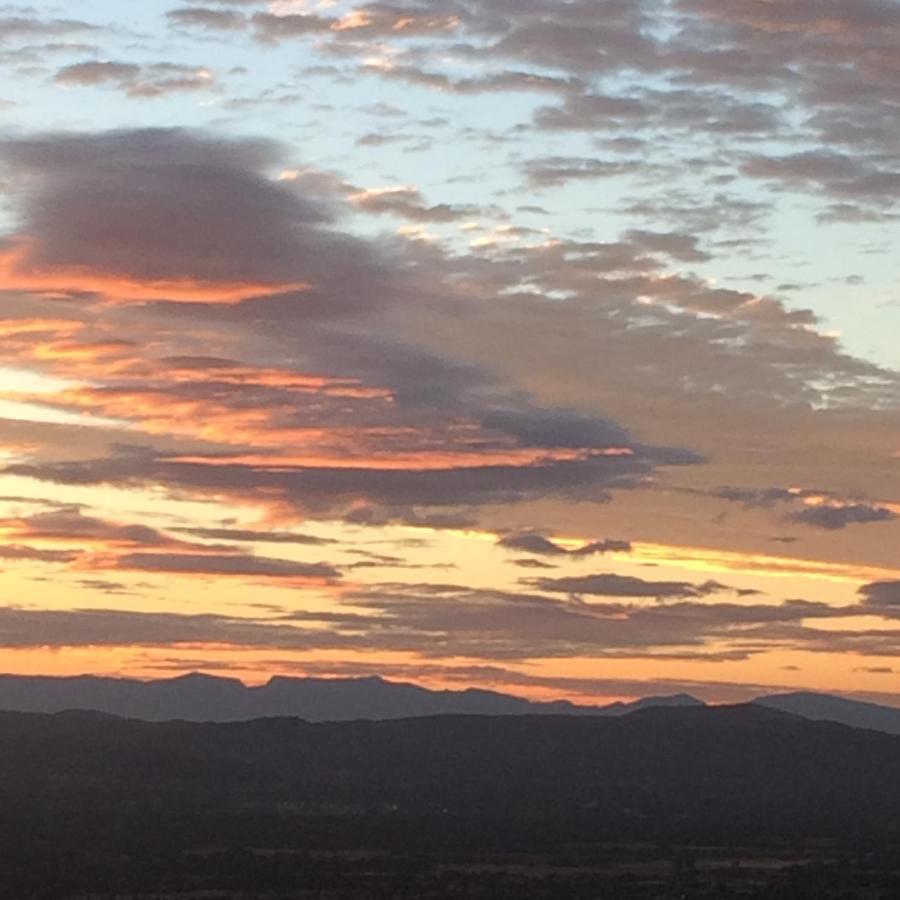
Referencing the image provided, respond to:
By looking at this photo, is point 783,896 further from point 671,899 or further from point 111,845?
point 111,845

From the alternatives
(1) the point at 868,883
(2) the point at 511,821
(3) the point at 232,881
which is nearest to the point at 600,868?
(1) the point at 868,883

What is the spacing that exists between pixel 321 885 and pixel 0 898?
22.7 meters

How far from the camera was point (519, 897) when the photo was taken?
12000cm

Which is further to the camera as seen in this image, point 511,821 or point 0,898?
point 511,821

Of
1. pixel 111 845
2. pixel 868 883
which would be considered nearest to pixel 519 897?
pixel 868 883

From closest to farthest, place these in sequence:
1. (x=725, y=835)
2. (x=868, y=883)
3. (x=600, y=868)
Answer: (x=868, y=883) < (x=600, y=868) < (x=725, y=835)

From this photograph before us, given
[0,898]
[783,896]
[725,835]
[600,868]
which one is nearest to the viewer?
[0,898]

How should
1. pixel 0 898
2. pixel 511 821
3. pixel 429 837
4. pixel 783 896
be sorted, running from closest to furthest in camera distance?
pixel 0 898, pixel 783 896, pixel 429 837, pixel 511 821

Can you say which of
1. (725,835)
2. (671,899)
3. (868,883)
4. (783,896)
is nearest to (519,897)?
(671,899)

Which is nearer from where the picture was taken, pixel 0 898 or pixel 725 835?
pixel 0 898

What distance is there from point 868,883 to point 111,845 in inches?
2325

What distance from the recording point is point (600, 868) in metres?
151

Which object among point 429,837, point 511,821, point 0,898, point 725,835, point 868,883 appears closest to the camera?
point 0,898

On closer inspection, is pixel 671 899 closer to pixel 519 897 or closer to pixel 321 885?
pixel 519 897
